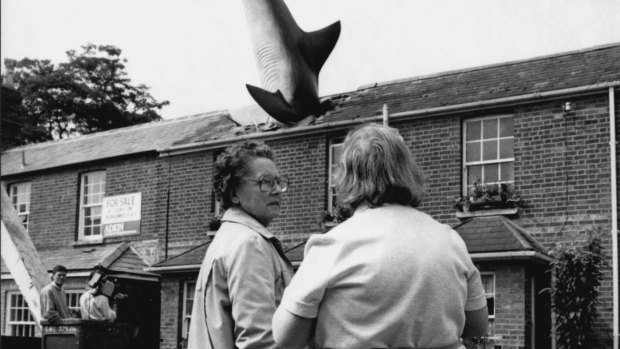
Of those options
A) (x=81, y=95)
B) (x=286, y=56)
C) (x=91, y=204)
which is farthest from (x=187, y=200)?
(x=81, y=95)

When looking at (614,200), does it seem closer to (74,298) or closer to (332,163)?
(332,163)

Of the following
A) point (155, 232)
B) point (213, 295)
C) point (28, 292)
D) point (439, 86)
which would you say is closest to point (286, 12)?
point (439, 86)

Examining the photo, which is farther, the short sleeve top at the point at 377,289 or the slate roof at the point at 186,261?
the slate roof at the point at 186,261

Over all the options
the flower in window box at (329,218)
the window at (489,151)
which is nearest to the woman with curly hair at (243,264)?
the window at (489,151)

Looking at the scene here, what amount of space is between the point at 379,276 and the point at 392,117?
13.5 metres

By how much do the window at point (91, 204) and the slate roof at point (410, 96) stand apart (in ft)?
1.71

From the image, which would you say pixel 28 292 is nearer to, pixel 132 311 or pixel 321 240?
pixel 132 311

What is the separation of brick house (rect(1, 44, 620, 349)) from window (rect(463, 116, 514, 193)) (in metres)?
0.02

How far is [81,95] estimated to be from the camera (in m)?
39.7

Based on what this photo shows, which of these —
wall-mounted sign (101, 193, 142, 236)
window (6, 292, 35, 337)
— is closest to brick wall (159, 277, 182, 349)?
wall-mounted sign (101, 193, 142, 236)

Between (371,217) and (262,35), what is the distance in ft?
54.5

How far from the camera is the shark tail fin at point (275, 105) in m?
17.6

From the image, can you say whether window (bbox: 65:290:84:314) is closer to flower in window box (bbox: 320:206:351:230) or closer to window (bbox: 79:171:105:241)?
window (bbox: 79:171:105:241)

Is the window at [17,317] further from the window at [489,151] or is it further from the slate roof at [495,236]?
the window at [489,151]
